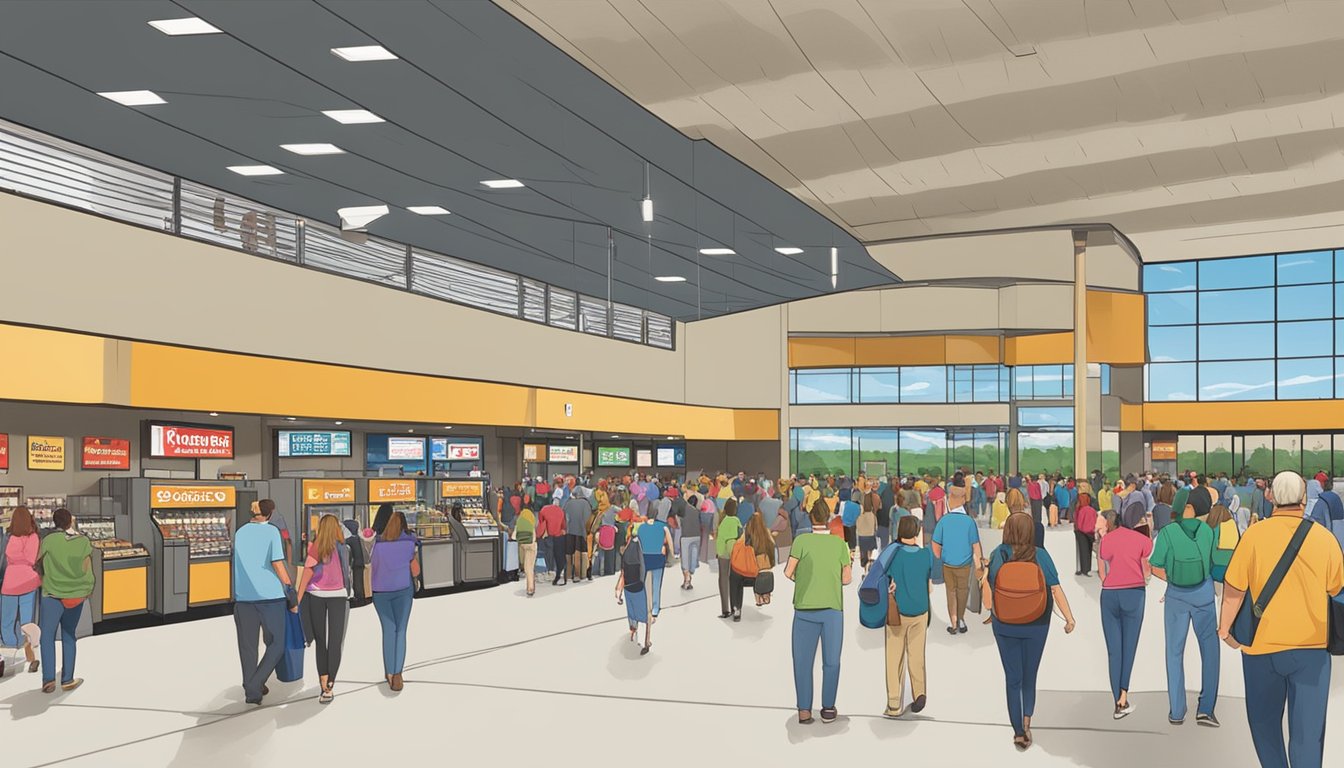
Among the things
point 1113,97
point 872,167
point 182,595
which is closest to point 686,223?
point 872,167

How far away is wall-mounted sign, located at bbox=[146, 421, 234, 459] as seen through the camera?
53.7ft

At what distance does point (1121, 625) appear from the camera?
841 centimetres

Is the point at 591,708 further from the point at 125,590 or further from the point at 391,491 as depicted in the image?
the point at 391,491

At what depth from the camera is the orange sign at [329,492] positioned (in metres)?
17.4

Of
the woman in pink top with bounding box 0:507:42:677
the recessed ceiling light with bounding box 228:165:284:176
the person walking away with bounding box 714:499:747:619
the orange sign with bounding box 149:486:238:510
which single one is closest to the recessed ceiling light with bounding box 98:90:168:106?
the recessed ceiling light with bounding box 228:165:284:176

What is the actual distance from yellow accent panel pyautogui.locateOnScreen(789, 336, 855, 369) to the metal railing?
1202 centimetres

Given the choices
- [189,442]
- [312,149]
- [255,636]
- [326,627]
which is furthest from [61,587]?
[312,149]

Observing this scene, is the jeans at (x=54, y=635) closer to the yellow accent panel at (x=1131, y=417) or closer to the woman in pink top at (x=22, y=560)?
the woman in pink top at (x=22, y=560)

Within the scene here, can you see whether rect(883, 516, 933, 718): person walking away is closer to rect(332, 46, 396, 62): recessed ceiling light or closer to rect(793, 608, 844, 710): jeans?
rect(793, 608, 844, 710): jeans

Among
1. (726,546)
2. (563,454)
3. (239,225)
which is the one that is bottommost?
(726,546)

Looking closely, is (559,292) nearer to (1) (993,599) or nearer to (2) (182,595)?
(2) (182,595)

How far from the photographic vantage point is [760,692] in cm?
977

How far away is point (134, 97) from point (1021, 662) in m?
13.1

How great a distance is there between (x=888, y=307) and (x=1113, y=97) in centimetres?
2278
